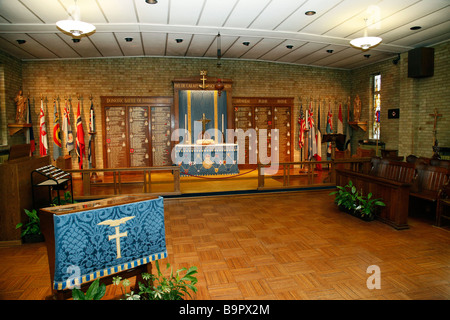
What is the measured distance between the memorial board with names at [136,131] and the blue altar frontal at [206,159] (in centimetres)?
163

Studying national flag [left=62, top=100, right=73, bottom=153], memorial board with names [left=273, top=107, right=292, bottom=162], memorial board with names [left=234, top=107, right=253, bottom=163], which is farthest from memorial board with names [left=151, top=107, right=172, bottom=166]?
memorial board with names [left=273, top=107, right=292, bottom=162]

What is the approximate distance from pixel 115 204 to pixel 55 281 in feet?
2.13

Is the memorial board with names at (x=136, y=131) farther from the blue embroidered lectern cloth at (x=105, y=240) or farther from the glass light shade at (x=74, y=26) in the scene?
the blue embroidered lectern cloth at (x=105, y=240)

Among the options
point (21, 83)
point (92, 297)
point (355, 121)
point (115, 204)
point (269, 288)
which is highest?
point (21, 83)

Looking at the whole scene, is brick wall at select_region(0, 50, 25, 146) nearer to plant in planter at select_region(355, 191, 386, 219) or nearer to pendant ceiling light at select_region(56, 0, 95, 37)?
pendant ceiling light at select_region(56, 0, 95, 37)

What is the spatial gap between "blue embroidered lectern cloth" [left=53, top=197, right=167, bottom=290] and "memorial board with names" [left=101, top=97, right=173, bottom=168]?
746 centimetres

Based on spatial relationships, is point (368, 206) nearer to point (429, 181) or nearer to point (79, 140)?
point (429, 181)

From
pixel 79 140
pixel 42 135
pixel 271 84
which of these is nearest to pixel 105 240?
pixel 79 140

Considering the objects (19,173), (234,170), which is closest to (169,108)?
(234,170)

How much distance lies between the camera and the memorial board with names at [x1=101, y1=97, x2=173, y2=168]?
31.0 feet

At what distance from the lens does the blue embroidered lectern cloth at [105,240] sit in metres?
2.08

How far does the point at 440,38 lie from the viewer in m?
7.27

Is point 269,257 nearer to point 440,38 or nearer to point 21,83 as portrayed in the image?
point 440,38

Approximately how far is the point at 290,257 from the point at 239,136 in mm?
6861
